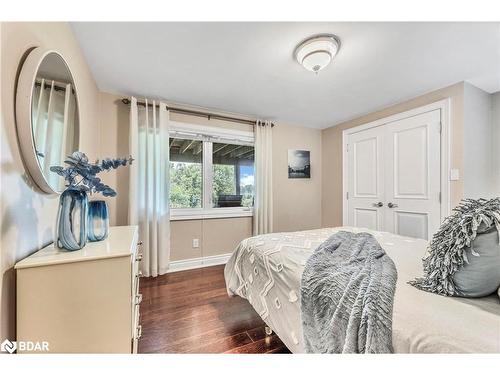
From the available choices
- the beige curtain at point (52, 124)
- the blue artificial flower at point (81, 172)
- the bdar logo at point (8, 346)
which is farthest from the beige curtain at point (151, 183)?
the bdar logo at point (8, 346)

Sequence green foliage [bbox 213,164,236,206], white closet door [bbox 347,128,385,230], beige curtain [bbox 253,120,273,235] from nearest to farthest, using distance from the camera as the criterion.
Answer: white closet door [bbox 347,128,385,230]
green foliage [bbox 213,164,236,206]
beige curtain [bbox 253,120,273,235]

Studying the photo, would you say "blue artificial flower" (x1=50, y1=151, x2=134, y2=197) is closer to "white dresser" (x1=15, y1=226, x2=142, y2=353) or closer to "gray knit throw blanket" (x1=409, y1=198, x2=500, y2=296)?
"white dresser" (x1=15, y1=226, x2=142, y2=353)

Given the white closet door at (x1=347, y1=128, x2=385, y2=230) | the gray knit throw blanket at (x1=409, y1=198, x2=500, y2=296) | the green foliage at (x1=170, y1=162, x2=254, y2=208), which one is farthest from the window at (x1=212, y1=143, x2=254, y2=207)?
the gray knit throw blanket at (x1=409, y1=198, x2=500, y2=296)

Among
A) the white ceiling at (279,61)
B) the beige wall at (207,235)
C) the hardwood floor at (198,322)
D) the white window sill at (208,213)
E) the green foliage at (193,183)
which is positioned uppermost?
the white ceiling at (279,61)

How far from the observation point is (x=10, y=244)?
0.81 metres

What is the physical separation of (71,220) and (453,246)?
5.52ft

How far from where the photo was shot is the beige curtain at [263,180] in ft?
10.6

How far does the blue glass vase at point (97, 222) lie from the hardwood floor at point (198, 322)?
0.82 meters

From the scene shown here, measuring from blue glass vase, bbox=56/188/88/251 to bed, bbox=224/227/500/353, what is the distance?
1039 millimetres

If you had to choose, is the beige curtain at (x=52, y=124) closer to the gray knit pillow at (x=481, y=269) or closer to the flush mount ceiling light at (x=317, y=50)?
the flush mount ceiling light at (x=317, y=50)

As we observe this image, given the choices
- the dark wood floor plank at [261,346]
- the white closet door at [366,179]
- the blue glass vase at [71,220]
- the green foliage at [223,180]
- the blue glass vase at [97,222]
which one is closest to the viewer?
Result: the blue glass vase at [71,220]

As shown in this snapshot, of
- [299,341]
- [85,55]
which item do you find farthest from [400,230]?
[85,55]

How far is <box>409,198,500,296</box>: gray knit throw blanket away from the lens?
82 centimetres

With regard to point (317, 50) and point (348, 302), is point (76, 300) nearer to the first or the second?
point (348, 302)
